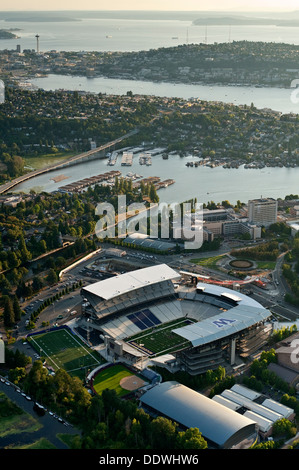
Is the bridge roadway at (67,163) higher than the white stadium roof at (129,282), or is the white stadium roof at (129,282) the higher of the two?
the bridge roadway at (67,163)

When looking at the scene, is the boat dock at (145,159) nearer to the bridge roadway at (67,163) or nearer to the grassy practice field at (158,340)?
the bridge roadway at (67,163)

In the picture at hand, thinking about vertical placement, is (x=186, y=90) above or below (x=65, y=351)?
above

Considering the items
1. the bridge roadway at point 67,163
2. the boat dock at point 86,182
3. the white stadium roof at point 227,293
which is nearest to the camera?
the white stadium roof at point 227,293

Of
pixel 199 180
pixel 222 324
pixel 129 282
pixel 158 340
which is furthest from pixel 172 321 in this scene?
pixel 199 180

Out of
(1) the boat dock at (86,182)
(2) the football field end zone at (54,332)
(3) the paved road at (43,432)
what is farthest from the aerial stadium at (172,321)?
(1) the boat dock at (86,182)

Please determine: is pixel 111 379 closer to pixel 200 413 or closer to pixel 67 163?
pixel 200 413

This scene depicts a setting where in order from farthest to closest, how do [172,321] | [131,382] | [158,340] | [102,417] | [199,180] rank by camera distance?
[199,180] < [172,321] < [158,340] < [131,382] < [102,417]

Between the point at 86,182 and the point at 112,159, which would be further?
the point at 112,159

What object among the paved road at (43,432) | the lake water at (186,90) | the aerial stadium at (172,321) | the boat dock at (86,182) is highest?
the lake water at (186,90)
